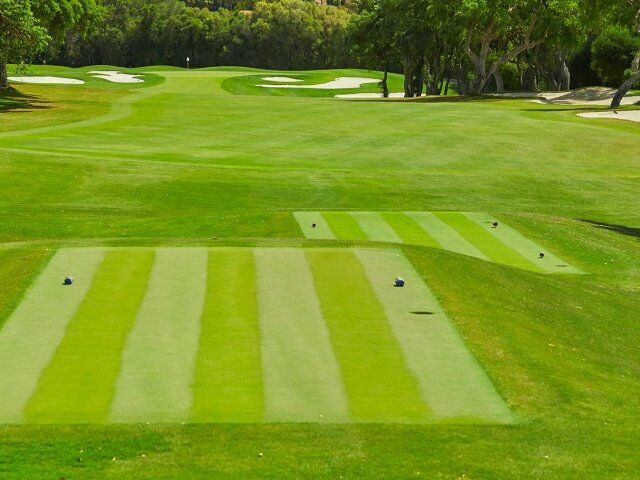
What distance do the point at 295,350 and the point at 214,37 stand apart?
17686cm

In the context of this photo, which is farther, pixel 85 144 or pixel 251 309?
pixel 85 144

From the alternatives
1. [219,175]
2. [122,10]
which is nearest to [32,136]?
[219,175]

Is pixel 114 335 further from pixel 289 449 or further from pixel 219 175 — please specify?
pixel 219 175

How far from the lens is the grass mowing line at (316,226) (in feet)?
98.6

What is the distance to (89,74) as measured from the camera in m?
135

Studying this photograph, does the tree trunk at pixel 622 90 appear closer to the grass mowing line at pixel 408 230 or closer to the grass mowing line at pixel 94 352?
the grass mowing line at pixel 408 230

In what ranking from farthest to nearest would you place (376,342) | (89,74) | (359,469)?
(89,74) < (376,342) < (359,469)

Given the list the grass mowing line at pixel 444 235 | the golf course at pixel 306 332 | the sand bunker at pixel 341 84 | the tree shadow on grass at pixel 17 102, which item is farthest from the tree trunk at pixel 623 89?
the grass mowing line at pixel 444 235

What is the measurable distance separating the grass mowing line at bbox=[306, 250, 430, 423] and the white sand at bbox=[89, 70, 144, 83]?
10931 centimetres

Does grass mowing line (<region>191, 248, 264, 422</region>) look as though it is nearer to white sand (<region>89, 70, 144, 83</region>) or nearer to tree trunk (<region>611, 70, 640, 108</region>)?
tree trunk (<region>611, 70, 640, 108</region>)

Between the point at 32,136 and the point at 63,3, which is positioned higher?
the point at 63,3

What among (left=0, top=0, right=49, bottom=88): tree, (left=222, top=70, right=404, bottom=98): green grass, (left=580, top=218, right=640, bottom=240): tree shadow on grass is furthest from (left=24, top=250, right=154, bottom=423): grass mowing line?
(left=222, top=70, right=404, bottom=98): green grass

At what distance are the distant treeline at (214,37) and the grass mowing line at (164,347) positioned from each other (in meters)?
161

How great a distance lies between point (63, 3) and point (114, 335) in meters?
64.8
